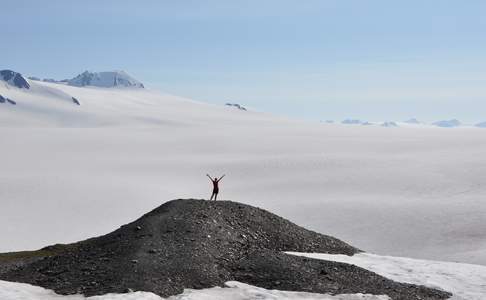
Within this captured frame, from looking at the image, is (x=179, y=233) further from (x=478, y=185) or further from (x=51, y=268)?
(x=478, y=185)

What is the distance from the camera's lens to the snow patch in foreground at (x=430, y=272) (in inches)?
1209

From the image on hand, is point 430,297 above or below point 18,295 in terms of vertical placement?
above

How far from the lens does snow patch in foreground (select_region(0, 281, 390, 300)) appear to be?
24.8m

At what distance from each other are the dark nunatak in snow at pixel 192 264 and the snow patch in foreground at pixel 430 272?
136 cm

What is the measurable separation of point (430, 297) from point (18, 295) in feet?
69.2

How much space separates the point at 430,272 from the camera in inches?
1325

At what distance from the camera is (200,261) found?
95.5 feet

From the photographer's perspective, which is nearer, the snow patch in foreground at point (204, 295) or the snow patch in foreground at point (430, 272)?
the snow patch in foreground at point (204, 295)

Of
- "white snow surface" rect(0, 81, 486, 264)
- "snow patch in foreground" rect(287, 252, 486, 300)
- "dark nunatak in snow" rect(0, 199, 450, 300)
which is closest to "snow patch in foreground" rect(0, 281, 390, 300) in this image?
"dark nunatak in snow" rect(0, 199, 450, 300)

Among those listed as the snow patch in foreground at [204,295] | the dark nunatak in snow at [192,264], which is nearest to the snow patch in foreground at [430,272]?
the dark nunatak in snow at [192,264]

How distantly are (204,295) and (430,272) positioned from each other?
629 inches

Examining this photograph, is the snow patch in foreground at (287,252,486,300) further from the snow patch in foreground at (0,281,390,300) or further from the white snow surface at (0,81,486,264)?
the white snow surface at (0,81,486,264)

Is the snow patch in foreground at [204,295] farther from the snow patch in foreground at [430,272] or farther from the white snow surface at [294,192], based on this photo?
the white snow surface at [294,192]

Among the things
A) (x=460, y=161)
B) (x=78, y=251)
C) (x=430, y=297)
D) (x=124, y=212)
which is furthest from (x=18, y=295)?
(x=460, y=161)
